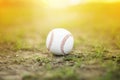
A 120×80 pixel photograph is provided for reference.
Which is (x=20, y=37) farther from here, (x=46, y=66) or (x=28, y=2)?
(x=28, y=2)

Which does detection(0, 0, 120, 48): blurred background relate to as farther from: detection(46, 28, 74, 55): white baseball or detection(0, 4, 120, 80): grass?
detection(46, 28, 74, 55): white baseball

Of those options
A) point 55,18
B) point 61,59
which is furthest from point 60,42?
point 55,18

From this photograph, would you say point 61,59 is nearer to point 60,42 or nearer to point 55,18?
point 60,42

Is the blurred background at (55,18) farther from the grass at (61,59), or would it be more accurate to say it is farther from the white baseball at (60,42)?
the white baseball at (60,42)

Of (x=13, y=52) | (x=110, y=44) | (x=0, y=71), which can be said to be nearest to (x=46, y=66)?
(x=0, y=71)

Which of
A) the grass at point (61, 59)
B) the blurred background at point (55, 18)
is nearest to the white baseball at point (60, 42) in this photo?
the grass at point (61, 59)

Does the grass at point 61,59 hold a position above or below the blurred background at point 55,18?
below

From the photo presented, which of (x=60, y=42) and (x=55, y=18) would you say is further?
(x=55, y=18)
